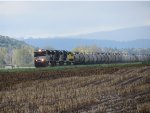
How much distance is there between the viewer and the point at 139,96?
58.5ft

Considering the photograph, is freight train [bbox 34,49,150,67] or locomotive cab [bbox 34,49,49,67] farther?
freight train [bbox 34,49,150,67]

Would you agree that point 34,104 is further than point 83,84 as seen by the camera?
No

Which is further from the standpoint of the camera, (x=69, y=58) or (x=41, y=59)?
(x=69, y=58)

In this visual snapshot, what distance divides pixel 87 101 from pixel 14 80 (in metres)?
17.2

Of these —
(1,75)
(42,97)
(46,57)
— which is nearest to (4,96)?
(42,97)

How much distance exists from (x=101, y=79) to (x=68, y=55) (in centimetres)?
3520

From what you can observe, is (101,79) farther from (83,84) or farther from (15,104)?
(15,104)

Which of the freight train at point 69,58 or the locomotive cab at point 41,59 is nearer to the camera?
the locomotive cab at point 41,59

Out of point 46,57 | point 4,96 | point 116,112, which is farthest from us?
point 46,57

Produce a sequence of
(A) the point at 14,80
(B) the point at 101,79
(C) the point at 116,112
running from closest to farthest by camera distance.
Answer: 1. (C) the point at 116,112
2. (B) the point at 101,79
3. (A) the point at 14,80

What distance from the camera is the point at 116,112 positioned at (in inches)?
573

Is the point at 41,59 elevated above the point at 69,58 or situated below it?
above

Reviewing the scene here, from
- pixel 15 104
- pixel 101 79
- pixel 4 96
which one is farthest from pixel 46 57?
pixel 15 104

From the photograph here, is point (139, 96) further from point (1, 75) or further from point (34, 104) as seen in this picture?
point (1, 75)
